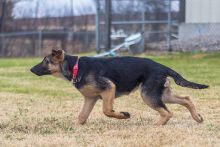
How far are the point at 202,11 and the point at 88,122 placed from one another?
512 inches

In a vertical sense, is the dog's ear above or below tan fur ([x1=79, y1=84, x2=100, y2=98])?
above

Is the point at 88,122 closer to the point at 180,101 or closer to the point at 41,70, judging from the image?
the point at 41,70

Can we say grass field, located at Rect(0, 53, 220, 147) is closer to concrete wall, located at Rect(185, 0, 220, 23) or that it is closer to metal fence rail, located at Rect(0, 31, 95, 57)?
concrete wall, located at Rect(185, 0, 220, 23)

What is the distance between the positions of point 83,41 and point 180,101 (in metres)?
20.8

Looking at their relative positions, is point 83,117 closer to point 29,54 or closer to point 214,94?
point 214,94

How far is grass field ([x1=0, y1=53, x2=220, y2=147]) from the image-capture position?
7297mm

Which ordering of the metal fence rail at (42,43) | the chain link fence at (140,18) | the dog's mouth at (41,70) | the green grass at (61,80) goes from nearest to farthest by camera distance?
the dog's mouth at (41,70), the green grass at (61,80), the chain link fence at (140,18), the metal fence rail at (42,43)

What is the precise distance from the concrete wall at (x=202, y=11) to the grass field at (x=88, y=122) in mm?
6228

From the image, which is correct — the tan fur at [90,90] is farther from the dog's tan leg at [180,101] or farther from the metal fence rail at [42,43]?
the metal fence rail at [42,43]

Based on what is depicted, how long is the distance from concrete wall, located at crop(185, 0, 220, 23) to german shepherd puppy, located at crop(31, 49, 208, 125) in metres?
12.4

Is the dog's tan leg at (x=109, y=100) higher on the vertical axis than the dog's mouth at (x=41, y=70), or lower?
lower

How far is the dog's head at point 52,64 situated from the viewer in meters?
8.88

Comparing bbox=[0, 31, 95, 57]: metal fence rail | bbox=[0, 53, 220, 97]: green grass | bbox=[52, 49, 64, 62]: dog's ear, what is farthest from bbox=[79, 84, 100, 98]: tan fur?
bbox=[0, 31, 95, 57]: metal fence rail

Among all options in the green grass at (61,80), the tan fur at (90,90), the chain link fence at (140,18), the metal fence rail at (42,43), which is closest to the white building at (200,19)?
the green grass at (61,80)
